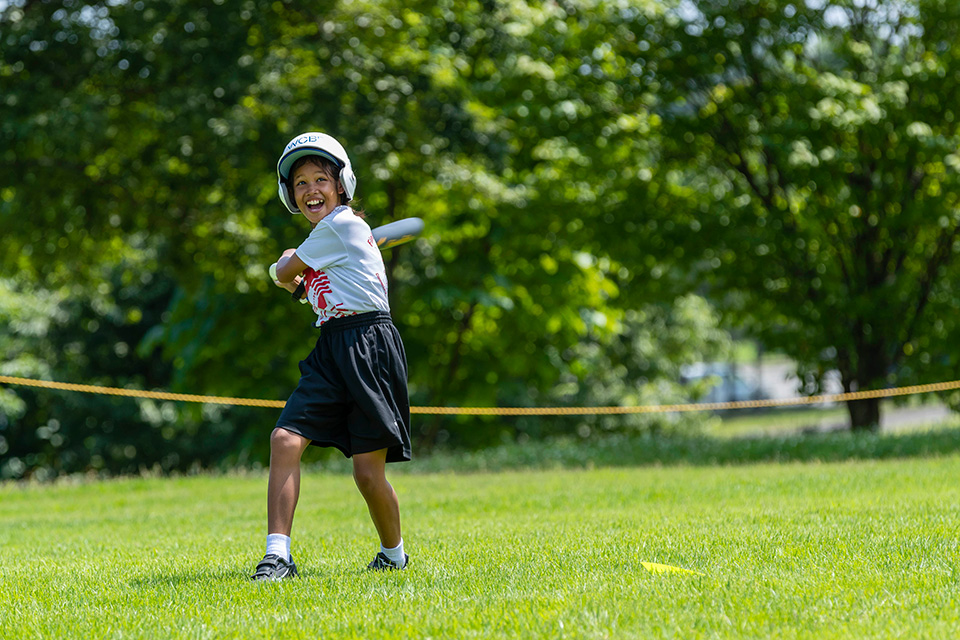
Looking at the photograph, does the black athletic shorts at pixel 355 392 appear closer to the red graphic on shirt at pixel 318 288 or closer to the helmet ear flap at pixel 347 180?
the red graphic on shirt at pixel 318 288

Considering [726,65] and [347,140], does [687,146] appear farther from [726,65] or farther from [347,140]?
[347,140]

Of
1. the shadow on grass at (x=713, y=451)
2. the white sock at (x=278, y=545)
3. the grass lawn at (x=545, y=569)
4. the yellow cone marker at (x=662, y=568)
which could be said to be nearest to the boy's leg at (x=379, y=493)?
the grass lawn at (x=545, y=569)

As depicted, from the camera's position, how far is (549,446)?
15.5m

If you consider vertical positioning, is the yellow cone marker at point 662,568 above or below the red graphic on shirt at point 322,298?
below

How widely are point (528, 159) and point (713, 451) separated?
6.03m

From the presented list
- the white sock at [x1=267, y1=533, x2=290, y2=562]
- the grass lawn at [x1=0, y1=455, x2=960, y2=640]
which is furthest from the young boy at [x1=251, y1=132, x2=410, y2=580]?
the grass lawn at [x1=0, y1=455, x2=960, y2=640]

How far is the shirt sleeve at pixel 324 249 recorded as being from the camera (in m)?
4.87

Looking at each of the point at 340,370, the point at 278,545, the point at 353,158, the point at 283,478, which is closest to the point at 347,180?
the point at 340,370

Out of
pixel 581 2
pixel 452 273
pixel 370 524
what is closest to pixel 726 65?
pixel 581 2

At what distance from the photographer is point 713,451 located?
1353 centimetres

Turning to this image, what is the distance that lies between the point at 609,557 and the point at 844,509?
2.21m

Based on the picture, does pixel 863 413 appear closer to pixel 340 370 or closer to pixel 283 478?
pixel 340 370

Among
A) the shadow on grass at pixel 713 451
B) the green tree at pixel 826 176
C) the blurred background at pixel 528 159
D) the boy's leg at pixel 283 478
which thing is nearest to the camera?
the boy's leg at pixel 283 478

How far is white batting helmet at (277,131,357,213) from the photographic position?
16.3 ft
